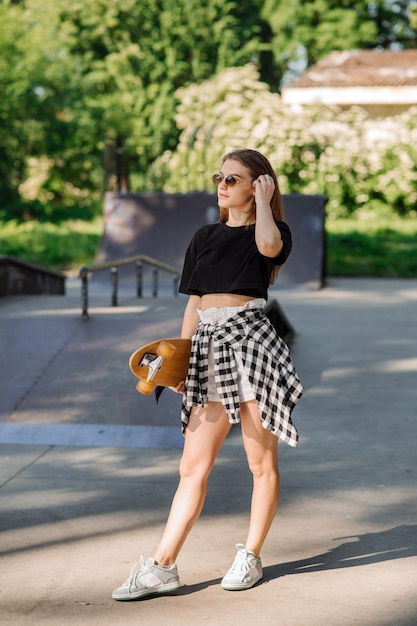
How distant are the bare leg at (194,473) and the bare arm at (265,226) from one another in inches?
25.7

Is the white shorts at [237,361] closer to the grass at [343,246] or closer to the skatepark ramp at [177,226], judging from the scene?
the skatepark ramp at [177,226]

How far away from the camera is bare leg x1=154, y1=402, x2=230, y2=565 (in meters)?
4.09

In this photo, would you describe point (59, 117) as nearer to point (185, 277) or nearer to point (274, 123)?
point (274, 123)

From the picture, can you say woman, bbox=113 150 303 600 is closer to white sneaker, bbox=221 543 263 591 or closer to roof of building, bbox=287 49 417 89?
white sneaker, bbox=221 543 263 591

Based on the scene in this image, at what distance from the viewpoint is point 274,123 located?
24.1 meters

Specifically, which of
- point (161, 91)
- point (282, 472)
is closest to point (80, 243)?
point (282, 472)

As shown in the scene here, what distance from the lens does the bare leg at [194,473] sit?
4.09 m

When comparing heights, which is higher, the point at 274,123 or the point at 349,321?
the point at 274,123

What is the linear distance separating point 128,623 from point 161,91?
40.5 metres

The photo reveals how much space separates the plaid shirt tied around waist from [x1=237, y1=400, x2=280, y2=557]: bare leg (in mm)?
53

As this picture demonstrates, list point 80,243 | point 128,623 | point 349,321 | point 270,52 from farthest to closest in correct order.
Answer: point 270,52
point 80,243
point 349,321
point 128,623

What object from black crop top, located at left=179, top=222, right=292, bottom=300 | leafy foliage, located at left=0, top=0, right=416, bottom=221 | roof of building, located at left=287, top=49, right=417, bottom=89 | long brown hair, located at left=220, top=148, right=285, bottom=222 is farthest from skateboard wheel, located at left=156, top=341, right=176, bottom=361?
roof of building, located at left=287, top=49, right=417, bottom=89

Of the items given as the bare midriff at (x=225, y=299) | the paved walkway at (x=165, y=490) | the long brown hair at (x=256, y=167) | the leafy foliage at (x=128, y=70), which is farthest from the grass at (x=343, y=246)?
the bare midriff at (x=225, y=299)

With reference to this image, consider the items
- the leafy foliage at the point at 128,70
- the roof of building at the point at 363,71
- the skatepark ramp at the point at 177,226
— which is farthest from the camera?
the roof of building at the point at 363,71
